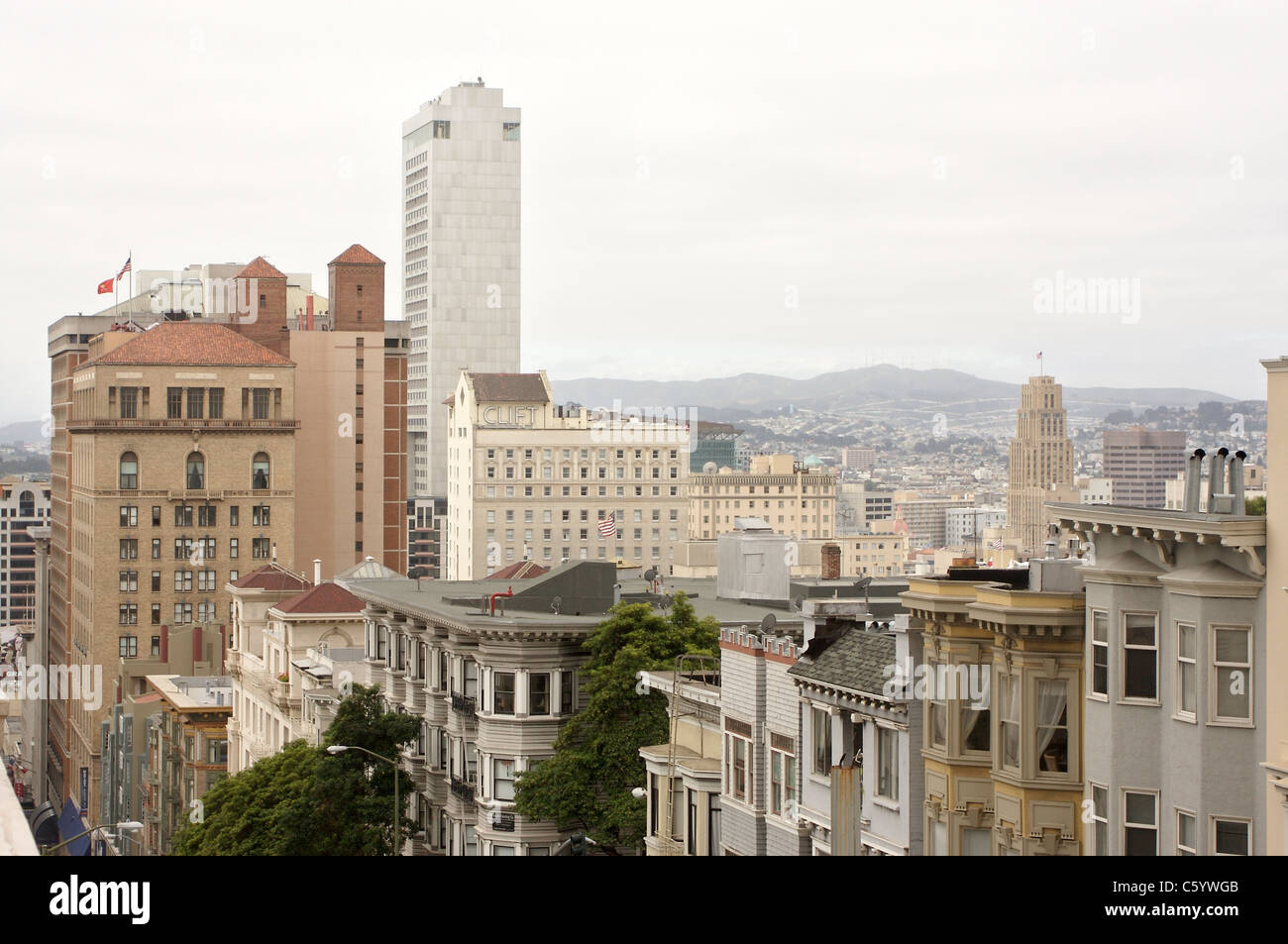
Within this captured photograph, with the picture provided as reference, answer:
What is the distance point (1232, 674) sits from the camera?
25500 millimetres

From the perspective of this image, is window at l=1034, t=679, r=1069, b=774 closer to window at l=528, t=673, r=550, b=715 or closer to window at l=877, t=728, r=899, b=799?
window at l=877, t=728, r=899, b=799

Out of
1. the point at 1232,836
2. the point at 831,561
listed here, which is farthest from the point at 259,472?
the point at 1232,836

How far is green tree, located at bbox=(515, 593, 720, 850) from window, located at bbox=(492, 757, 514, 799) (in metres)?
2.90

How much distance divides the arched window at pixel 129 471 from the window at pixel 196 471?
4.89 m

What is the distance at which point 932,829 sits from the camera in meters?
31.1

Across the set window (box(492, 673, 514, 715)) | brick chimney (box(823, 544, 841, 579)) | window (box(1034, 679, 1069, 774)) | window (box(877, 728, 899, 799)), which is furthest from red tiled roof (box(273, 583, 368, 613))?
window (box(1034, 679, 1069, 774))

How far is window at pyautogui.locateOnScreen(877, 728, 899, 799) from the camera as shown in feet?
106

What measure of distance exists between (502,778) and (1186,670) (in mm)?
28890

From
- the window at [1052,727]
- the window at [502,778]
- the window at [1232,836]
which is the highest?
the window at [1052,727]

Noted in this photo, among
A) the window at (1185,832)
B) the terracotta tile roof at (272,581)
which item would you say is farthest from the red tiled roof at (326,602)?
the window at (1185,832)

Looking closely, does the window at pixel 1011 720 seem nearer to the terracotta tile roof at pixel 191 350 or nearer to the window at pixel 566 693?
the window at pixel 566 693

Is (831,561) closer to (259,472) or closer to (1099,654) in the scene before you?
(1099,654)

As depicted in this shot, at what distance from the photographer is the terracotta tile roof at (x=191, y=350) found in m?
168
